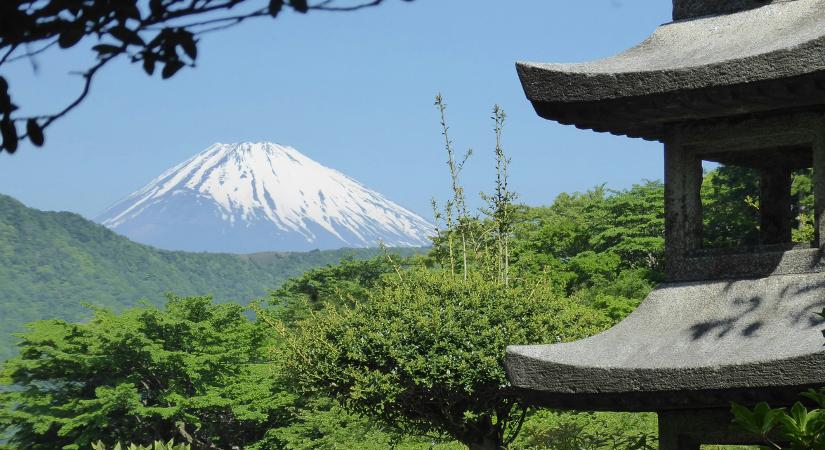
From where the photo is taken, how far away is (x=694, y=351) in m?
7.27

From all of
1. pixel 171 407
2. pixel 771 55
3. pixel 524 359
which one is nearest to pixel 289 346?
pixel 524 359

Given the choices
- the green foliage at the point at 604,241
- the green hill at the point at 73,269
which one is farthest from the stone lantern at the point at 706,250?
the green hill at the point at 73,269

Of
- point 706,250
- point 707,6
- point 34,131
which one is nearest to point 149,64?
point 34,131

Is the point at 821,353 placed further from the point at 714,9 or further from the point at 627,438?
the point at 627,438

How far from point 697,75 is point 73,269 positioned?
124 m

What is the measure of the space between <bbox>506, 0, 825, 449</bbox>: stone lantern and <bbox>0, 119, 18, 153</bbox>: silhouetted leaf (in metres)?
4.89

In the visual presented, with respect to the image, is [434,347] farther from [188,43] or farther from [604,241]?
[604,241]

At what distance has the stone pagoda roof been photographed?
286 inches

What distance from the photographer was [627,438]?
14016 millimetres

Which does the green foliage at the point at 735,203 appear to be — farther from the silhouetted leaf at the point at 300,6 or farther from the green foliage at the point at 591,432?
the silhouetted leaf at the point at 300,6

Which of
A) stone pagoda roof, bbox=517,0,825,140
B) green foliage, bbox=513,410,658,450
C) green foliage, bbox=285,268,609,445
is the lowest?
green foliage, bbox=513,410,658,450

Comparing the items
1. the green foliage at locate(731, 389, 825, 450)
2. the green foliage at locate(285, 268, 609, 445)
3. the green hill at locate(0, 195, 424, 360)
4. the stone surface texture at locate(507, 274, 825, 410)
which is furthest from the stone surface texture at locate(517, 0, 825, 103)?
the green hill at locate(0, 195, 424, 360)

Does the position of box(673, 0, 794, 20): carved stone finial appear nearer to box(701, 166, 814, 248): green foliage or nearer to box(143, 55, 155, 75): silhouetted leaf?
box(143, 55, 155, 75): silhouetted leaf

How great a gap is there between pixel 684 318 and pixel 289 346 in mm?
8400
